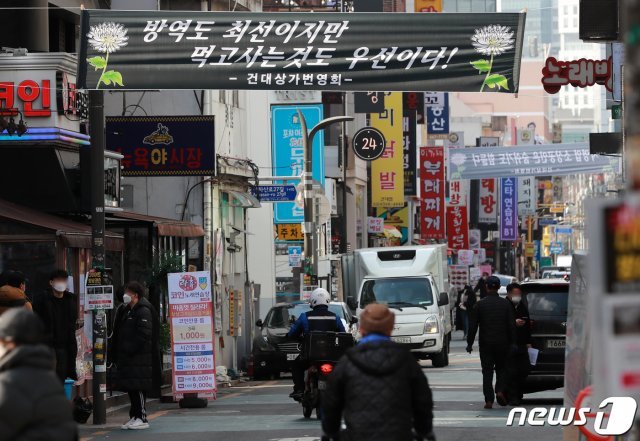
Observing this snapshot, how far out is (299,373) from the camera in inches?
790

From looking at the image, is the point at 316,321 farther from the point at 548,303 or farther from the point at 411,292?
the point at 411,292

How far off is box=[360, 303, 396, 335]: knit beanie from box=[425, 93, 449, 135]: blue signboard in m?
80.9

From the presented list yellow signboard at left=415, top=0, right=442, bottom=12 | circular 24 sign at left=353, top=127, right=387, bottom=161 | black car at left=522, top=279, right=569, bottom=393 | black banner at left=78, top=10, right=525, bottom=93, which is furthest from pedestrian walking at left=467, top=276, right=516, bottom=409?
yellow signboard at left=415, top=0, right=442, bottom=12

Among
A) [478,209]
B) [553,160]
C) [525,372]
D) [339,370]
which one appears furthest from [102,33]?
[478,209]

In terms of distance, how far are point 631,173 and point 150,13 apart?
1477 centimetres

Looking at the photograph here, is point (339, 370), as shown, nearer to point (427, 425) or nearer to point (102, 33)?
point (427, 425)

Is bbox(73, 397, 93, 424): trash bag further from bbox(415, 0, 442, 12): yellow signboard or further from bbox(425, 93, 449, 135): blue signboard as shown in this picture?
bbox(425, 93, 449, 135): blue signboard

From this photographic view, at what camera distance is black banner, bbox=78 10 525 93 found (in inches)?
709

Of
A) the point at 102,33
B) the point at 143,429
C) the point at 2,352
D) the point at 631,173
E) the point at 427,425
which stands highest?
the point at 102,33

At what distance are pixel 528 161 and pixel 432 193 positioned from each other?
15.2 metres

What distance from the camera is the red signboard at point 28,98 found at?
22719mm

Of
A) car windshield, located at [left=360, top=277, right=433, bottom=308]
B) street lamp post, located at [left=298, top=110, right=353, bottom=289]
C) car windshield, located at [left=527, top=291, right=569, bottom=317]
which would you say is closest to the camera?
car windshield, located at [left=527, top=291, right=569, bottom=317]

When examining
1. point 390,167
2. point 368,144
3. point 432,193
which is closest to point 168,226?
point 368,144

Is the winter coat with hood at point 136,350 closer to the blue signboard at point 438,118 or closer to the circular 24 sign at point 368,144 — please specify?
the circular 24 sign at point 368,144
